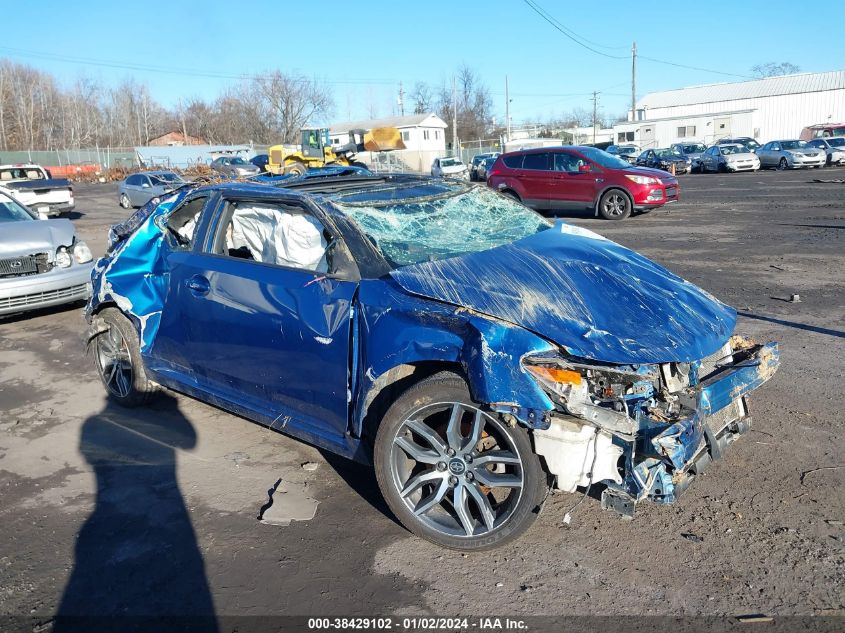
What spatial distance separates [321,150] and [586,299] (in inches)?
1294

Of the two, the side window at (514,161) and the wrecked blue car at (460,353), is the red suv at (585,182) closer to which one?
the side window at (514,161)

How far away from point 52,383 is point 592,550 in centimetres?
502

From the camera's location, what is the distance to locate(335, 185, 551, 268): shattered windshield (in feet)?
12.4

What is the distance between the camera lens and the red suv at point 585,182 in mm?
15742

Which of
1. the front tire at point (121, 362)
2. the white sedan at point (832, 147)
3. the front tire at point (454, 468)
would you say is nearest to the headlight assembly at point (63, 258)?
the front tire at point (121, 362)

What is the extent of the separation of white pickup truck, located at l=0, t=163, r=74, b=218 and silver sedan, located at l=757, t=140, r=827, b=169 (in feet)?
102

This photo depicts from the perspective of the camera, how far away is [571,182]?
53.3ft

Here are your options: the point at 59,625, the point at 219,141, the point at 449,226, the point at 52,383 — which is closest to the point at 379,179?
the point at 449,226

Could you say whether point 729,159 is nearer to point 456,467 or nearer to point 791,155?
point 791,155

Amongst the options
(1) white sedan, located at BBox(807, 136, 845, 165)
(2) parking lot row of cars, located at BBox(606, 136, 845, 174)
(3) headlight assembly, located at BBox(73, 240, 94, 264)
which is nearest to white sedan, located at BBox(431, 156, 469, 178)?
(2) parking lot row of cars, located at BBox(606, 136, 845, 174)

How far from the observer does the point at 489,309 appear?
312 cm

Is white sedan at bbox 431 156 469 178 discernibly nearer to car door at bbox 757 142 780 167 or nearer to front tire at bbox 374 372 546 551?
car door at bbox 757 142 780 167

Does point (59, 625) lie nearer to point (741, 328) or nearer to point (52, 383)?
point (52, 383)

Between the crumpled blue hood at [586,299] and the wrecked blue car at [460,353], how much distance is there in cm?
1
